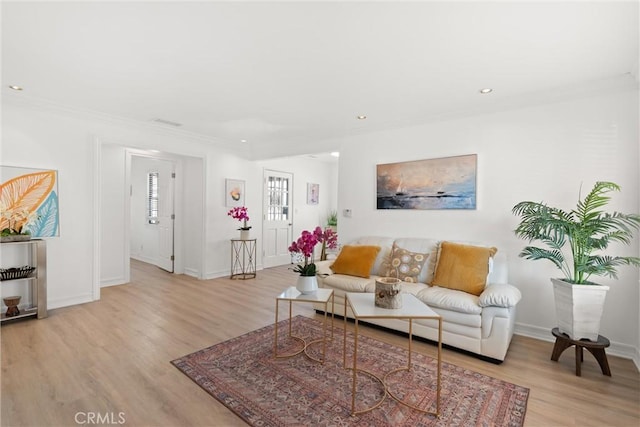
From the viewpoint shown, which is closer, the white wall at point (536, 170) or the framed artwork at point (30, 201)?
the white wall at point (536, 170)

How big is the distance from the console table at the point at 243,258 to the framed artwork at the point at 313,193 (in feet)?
6.45

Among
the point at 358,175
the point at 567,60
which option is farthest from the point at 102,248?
the point at 567,60

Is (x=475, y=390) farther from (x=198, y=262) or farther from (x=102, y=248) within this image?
(x=102, y=248)

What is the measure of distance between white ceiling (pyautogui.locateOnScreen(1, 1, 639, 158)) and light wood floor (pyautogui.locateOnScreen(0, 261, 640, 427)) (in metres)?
2.42

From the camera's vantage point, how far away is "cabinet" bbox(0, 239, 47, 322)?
325 cm

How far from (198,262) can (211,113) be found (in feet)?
9.10

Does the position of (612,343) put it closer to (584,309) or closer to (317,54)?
(584,309)

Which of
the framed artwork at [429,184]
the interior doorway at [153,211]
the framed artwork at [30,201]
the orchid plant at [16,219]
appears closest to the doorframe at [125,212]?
the interior doorway at [153,211]

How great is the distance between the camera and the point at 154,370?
7.39ft

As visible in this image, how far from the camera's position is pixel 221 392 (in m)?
2.00

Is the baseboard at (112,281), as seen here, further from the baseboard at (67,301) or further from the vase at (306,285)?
the vase at (306,285)

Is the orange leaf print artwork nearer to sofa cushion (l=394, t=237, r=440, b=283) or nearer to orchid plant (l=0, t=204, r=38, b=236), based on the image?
orchid plant (l=0, t=204, r=38, b=236)

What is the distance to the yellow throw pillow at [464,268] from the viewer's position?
280 centimetres

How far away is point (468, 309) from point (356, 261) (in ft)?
4.26
